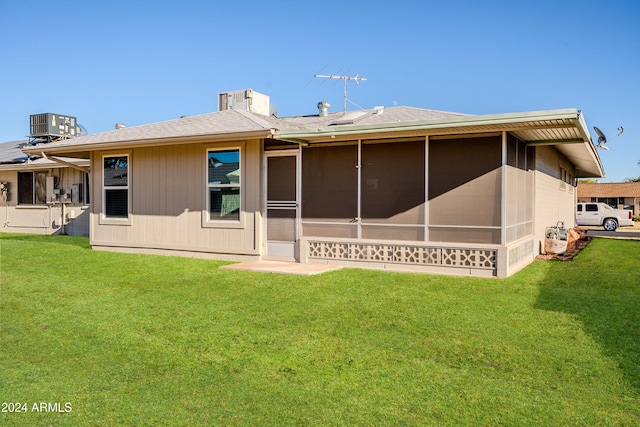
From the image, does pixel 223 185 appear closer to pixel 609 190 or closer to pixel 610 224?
pixel 610 224

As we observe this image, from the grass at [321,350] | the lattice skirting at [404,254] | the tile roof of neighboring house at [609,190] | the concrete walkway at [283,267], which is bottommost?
the grass at [321,350]

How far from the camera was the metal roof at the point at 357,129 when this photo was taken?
7.39 metres

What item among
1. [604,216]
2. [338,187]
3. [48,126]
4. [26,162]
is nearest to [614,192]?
Result: [604,216]

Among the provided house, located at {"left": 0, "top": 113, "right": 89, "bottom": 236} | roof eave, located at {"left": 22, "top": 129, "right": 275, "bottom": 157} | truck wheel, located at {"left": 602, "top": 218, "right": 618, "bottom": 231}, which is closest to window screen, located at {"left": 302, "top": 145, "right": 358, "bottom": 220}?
roof eave, located at {"left": 22, "top": 129, "right": 275, "bottom": 157}

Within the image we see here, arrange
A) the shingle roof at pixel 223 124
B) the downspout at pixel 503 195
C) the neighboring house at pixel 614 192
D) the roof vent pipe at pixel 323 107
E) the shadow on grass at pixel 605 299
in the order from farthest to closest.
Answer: the neighboring house at pixel 614 192 < the roof vent pipe at pixel 323 107 < the shingle roof at pixel 223 124 < the downspout at pixel 503 195 < the shadow on grass at pixel 605 299

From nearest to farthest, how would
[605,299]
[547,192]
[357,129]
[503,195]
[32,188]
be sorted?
1. [605,299]
2. [503,195]
3. [357,129]
4. [547,192]
5. [32,188]

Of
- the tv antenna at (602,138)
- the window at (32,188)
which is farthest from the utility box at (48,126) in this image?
the tv antenna at (602,138)

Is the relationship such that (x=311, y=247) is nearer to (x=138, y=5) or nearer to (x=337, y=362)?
(x=337, y=362)

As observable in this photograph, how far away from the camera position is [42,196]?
16.8 metres

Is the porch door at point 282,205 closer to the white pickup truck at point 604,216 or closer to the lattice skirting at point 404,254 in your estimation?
the lattice skirting at point 404,254

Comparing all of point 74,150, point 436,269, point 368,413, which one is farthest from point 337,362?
point 74,150

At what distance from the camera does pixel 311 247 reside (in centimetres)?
958

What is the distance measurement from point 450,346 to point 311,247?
17.5ft

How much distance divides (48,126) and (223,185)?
12501mm
